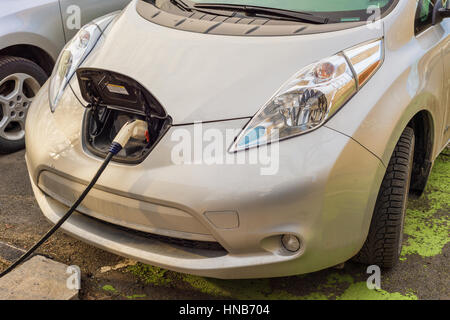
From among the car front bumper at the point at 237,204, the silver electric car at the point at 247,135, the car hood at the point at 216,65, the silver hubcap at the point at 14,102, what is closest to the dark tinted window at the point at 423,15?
the silver electric car at the point at 247,135

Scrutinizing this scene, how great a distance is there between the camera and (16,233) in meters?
2.83

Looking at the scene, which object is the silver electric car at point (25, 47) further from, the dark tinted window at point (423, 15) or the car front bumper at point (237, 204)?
the dark tinted window at point (423, 15)

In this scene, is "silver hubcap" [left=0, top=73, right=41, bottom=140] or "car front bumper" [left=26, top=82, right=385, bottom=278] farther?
"silver hubcap" [left=0, top=73, right=41, bottom=140]

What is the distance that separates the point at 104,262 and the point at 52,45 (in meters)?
1.80

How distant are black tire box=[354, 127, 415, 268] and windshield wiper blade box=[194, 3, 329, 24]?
2.11ft

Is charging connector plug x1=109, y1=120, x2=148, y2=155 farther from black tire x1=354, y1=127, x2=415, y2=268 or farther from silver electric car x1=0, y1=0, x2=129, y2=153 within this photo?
silver electric car x1=0, y1=0, x2=129, y2=153

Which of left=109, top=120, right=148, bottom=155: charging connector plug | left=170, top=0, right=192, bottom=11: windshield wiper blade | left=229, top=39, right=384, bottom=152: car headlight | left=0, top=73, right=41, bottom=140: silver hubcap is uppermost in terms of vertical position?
left=170, top=0, right=192, bottom=11: windshield wiper blade

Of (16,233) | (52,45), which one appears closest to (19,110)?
(52,45)

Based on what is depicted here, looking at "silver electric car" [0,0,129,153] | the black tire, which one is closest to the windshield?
the black tire

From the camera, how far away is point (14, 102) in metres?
3.60

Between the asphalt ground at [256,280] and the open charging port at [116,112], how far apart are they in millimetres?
634

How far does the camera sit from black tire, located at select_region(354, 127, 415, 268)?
2.31 meters

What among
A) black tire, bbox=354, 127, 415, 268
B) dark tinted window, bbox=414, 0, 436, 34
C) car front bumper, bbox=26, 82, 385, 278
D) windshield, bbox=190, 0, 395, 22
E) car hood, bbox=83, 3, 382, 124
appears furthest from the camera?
dark tinted window, bbox=414, 0, 436, 34

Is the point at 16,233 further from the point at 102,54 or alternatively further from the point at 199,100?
the point at 199,100
